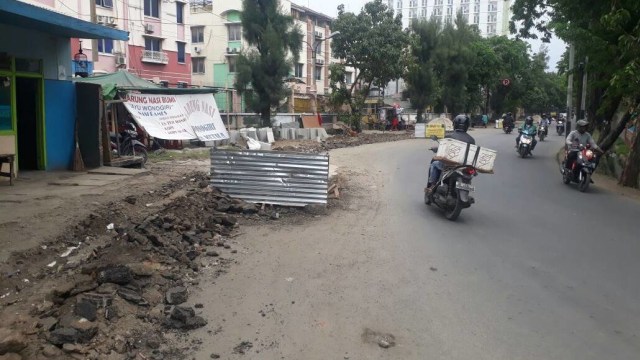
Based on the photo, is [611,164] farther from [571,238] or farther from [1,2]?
[1,2]

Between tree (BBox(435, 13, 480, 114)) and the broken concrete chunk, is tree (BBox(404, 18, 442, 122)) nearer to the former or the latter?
tree (BBox(435, 13, 480, 114))

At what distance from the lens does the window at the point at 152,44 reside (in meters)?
43.9

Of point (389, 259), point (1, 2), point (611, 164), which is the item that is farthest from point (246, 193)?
point (611, 164)

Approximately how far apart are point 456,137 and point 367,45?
91.7ft

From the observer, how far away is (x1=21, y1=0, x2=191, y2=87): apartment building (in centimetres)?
3869

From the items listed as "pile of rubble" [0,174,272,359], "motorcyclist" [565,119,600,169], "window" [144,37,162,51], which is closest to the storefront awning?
"pile of rubble" [0,174,272,359]

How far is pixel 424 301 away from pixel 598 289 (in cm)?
201

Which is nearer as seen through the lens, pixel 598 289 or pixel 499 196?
pixel 598 289

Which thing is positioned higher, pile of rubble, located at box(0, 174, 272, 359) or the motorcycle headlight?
the motorcycle headlight

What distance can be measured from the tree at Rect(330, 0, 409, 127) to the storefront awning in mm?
26602

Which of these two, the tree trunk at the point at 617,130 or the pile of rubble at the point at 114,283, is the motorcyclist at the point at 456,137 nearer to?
the pile of rubble at the point at 114,283

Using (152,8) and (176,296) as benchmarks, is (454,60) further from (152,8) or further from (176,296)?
(176,296)

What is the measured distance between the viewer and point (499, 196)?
38.8 feet

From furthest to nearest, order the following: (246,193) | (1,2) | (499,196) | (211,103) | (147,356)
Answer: (211,103)
(499,196)
(246,193)
(1,2)
(147,356)
